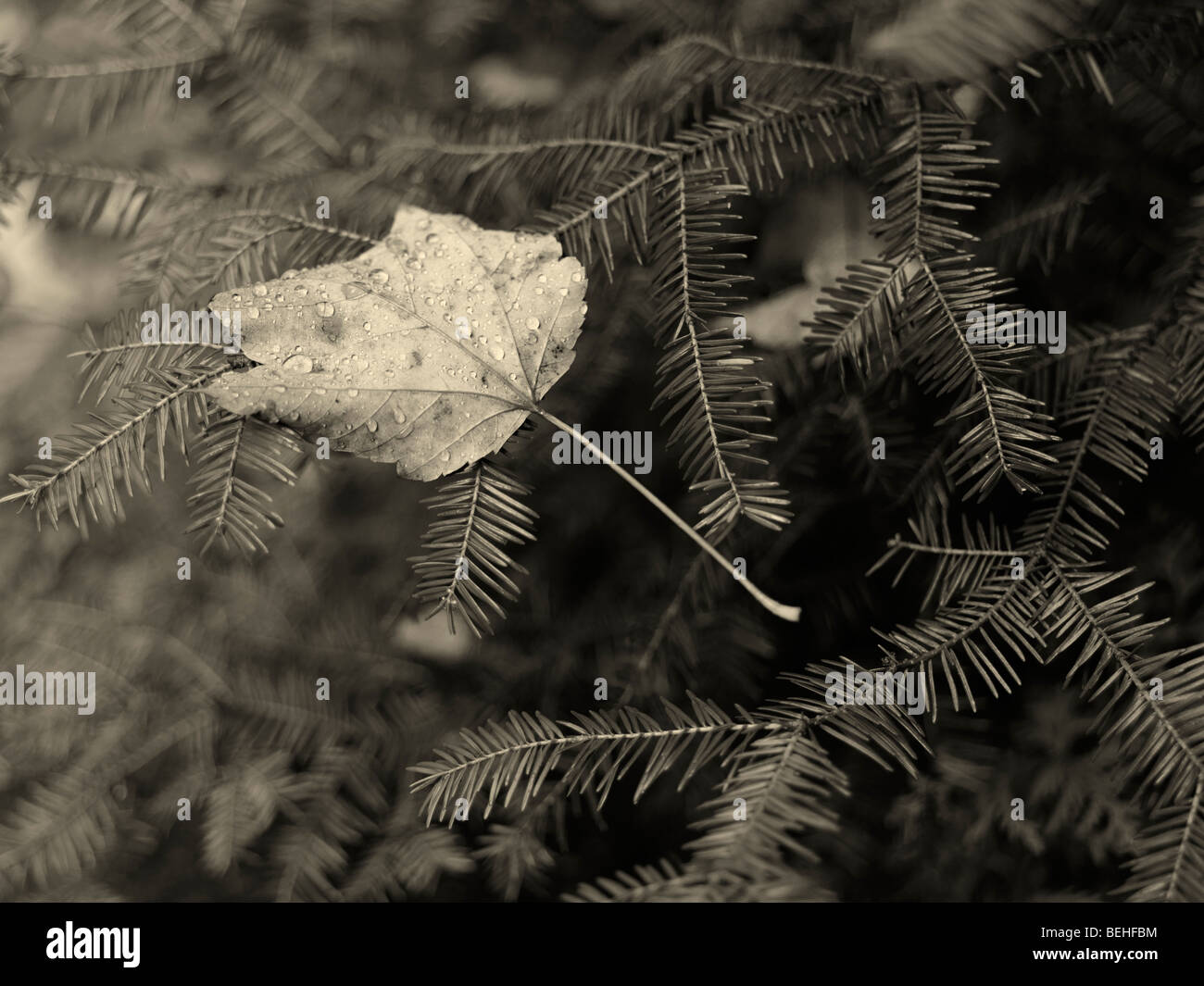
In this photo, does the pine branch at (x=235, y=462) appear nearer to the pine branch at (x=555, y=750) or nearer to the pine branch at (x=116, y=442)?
the pine branch at (x=116, y=442)

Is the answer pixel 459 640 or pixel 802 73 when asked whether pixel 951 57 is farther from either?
pixel 459 640

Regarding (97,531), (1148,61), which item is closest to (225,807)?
(97,531)

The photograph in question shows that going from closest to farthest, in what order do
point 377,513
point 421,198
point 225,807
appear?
1. point 421,198
2. point 225,807
3. point 377,513

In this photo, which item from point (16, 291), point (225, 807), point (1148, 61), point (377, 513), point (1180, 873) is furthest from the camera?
point (16, 291)

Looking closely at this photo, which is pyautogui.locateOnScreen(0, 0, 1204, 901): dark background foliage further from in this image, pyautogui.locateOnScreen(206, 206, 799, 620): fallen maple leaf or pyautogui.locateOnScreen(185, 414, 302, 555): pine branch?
pyautogui.locateOnScreen(185, 414, 302, 555): pine branch

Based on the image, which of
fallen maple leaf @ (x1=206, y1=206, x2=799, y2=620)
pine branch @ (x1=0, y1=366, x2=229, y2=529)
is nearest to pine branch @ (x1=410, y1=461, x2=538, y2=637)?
fallen maple leaf @ (x1=206, y1=206, x2=799, y2=620)

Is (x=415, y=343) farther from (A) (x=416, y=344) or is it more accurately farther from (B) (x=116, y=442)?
(B) (x=116, y=442)

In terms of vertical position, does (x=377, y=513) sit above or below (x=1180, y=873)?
above

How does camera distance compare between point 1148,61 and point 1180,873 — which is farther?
point 1148,61
